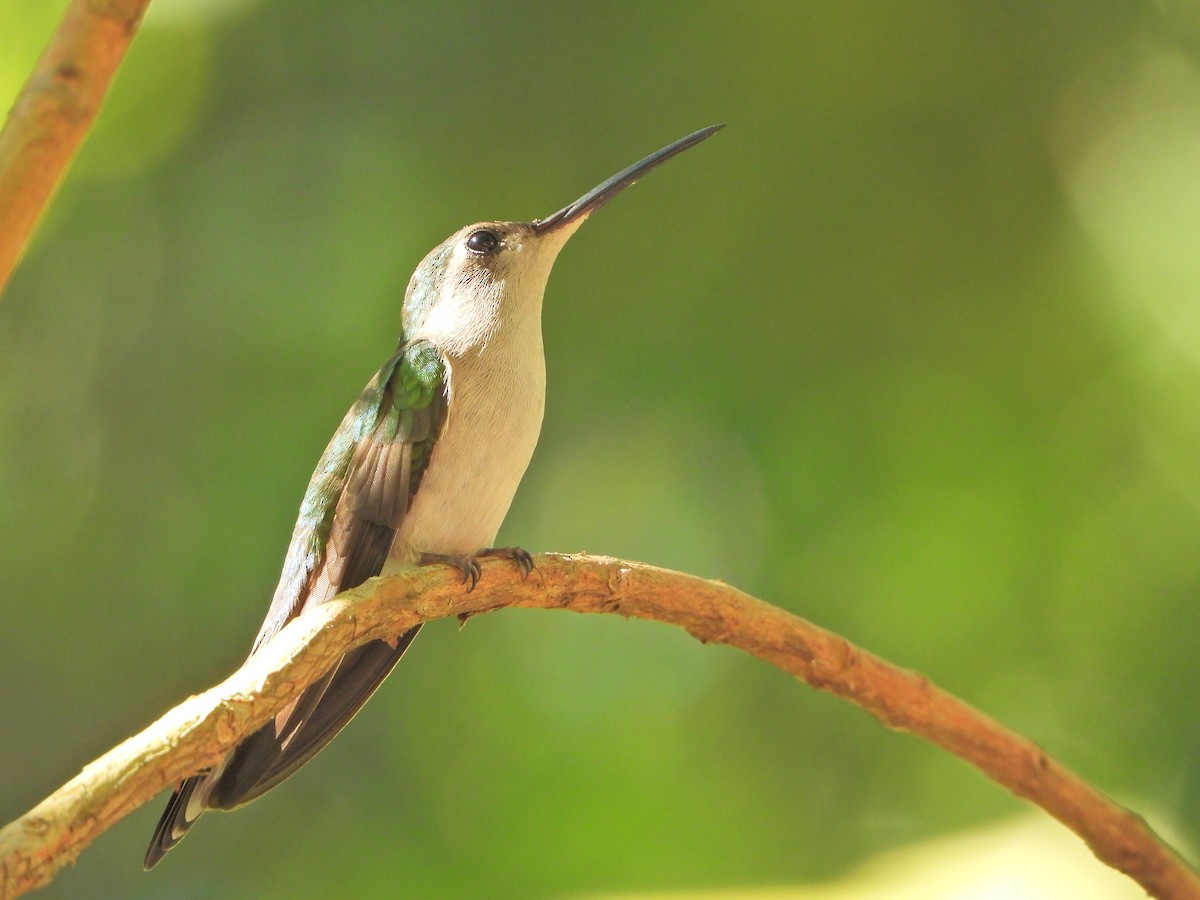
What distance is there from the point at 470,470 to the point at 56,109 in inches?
49.1

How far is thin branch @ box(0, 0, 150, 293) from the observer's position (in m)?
1.27

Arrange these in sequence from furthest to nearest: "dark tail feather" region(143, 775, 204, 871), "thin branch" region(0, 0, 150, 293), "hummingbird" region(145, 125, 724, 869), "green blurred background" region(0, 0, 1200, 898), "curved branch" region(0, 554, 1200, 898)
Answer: "green blurred background" region(0, 0, 1200, 898), "hummingbird" region(145, 125, 724, 869), "curved branch" region(0, 554, 1200, 898), "dark tail feather" region(143, 775, 204, 871), "thin branch" region(0, 0, 150, 293)

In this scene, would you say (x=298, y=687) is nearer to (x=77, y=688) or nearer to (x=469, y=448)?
(x=469, y=448)

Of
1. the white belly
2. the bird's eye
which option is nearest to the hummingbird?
the white belly

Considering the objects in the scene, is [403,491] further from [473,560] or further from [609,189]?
[609,189]

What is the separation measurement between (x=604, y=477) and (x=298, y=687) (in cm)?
306

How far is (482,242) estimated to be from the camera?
9.69ft

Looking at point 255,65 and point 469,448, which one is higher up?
point 255,65

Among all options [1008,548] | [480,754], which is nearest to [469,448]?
[480,754]

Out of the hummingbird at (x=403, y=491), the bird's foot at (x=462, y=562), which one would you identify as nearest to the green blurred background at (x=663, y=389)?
the hummingbird at (x=403, y=491)

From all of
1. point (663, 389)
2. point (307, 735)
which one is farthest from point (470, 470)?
point (663, 389)

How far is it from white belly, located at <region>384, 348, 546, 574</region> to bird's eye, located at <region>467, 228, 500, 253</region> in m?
0.55

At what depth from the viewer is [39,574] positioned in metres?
4.47

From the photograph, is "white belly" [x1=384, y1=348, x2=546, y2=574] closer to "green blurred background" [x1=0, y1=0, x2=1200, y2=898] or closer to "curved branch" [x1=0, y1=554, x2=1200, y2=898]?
"curved branch" [x1=0, y1=554, x2=1200, y2=898]
